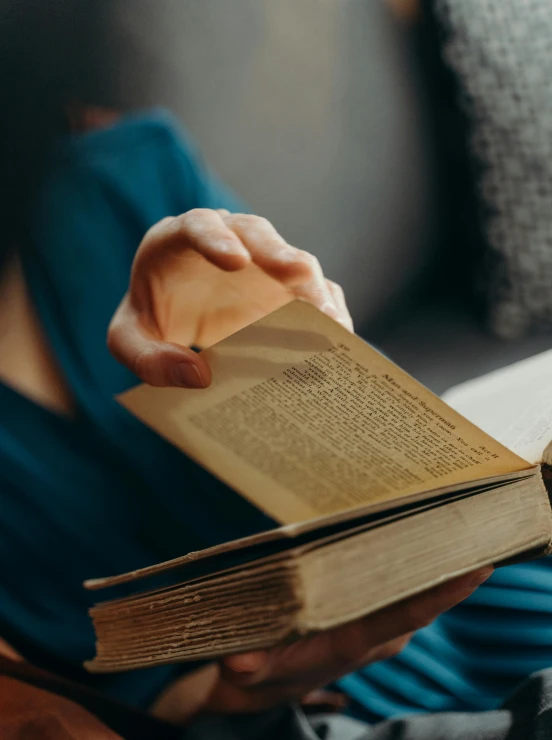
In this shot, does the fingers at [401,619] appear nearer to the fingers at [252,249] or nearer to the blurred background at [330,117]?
the fingers at [252,249]

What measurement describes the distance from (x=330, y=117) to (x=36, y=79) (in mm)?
291

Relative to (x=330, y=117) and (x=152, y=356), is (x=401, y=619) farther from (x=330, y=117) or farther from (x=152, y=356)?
(x=330, y=117)

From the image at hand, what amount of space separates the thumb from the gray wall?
24 cm

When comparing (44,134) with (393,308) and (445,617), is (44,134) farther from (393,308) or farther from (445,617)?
(445,617)

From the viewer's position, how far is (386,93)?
0.68 metres

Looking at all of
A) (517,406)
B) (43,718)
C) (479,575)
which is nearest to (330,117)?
(517,406)

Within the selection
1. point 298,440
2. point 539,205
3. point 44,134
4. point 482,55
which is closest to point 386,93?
point 482,55

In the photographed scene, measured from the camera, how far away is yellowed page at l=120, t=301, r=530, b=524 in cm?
31

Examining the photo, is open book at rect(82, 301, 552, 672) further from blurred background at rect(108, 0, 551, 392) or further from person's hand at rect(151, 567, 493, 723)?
blurred background at rect(108, 0, 551, 392)

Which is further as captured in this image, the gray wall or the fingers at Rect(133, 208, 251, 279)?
the gray wall

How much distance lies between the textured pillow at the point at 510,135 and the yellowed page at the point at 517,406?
182mm

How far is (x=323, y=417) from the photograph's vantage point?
1.14 ft

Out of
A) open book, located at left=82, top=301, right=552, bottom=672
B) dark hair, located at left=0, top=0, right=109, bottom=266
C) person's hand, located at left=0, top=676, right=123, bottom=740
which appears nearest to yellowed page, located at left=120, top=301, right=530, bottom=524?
open book, located at left=82, top=301, right=552, bottom=672

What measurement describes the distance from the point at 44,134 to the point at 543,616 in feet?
2.03
